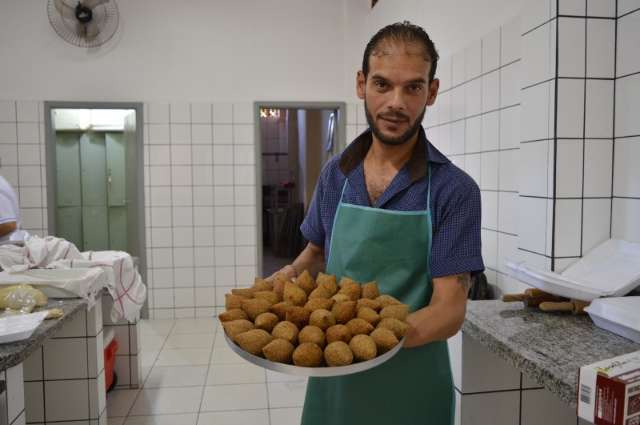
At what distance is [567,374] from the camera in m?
0.97

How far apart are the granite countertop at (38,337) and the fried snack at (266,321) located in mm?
786

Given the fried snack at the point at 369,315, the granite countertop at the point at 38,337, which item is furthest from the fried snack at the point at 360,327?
the granite countertop at the point at 38,337

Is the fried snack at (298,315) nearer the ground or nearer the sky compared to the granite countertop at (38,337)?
nearer the sky

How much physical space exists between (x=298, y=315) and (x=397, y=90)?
53cm

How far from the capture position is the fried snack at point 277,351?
33.4 inches

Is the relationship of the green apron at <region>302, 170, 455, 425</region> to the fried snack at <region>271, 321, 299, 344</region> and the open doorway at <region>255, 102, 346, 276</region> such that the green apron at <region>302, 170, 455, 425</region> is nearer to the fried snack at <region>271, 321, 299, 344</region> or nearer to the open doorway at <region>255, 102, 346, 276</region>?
the fried snack at <region>271, 321, 299, 344</region>

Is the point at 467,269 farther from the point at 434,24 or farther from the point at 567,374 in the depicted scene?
the point at 434,24

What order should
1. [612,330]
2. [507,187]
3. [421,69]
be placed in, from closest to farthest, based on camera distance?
1. [421,69]
2. [612,330]
3. [507,187]

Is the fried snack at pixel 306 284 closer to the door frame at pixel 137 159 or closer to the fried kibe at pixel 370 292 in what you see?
the fried kibe at pixel 370 292

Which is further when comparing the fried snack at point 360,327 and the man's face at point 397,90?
the man's face at point 397,90

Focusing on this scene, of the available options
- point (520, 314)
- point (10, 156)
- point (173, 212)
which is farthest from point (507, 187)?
point (10, 156)

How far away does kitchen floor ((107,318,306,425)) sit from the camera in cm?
260

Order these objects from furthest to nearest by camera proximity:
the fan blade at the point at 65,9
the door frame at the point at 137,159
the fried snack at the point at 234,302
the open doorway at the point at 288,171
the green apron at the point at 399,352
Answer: the open doorway at the point at 288,171 < the door frame at the point at 137,159 < the fan blade at the point at 65,9 < the green apron at the point at 399,352 < the fried snack at the point at 234,302

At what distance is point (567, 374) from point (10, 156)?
4513mm
